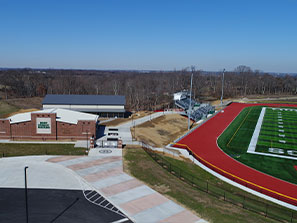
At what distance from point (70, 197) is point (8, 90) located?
11115cm

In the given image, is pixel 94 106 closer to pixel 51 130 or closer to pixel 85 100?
pixel 85 100

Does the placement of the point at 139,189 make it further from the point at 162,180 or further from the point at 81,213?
the point at 81,213

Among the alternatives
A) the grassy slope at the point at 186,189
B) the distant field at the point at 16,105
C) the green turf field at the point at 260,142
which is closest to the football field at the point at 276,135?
the green turf field at the point at 260,142

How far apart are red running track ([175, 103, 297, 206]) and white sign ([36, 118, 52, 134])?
20.9 meters

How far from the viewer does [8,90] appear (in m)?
117

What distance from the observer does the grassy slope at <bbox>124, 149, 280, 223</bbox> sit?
20.4 metres

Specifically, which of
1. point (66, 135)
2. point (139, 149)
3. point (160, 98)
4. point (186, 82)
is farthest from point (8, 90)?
point (139, 149)

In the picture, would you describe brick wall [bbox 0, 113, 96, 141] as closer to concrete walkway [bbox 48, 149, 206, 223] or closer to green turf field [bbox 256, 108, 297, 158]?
concrete walkway [bbox 48, 149, 206, 223]

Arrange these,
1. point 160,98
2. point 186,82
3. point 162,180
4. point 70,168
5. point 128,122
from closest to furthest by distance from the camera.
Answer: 1. point 162,180
2. point 70,168
3. point 128,122
4. point 160,98
5. point 186,82

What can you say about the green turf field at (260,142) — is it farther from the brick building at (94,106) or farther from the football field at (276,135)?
the brick building at (94,106)

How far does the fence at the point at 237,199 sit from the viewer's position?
21.4m

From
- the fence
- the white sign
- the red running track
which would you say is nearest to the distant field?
the white sign

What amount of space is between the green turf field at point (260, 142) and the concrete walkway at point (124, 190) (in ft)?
52.6

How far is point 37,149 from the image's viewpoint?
117 feet
